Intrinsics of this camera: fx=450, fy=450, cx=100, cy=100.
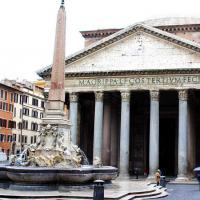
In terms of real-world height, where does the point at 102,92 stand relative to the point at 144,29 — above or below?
below

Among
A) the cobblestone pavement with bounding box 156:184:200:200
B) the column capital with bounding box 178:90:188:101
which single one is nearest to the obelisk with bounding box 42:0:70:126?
the cobblestone pavement with bounding box 156:184:200:200

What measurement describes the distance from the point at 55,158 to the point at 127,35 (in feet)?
48.5

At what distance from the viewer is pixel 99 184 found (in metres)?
9.19

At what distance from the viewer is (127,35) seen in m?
25.2

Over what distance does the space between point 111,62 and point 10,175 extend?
15.5m

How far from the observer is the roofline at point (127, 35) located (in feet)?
78.9

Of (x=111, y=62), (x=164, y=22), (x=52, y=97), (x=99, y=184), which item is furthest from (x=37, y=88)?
(x=99, y=184)

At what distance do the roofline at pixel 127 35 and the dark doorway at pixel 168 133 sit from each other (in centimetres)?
554

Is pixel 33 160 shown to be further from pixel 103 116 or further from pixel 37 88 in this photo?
pixel 37 88

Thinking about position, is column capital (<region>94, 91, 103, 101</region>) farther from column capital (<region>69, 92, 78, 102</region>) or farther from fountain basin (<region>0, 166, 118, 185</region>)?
fountain basin (<region>0, 166, 118, 185</region>)

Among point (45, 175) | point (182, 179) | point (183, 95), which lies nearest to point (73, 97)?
point (183, 95)

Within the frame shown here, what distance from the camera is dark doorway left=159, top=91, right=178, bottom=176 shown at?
29.6m

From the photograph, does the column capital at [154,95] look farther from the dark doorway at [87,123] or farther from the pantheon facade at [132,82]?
the dark doorway at [87,123]

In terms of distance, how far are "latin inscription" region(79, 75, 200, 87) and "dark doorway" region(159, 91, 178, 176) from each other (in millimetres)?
4824
